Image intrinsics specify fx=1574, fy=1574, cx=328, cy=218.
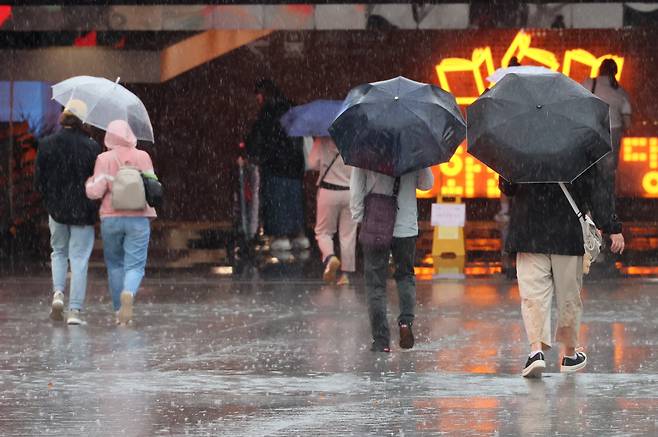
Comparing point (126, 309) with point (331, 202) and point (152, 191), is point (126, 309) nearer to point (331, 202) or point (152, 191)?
point (152, 191)

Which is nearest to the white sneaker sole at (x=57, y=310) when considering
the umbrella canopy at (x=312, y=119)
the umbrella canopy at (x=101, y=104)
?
the umbrella canopy at (x=101, y=104)

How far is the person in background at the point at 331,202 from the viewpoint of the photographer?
16359mm

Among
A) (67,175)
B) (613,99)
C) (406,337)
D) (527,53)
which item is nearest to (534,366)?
(406,337)

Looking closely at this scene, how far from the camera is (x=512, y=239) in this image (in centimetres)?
1018

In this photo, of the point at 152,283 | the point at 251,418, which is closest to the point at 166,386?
the point at 251,418

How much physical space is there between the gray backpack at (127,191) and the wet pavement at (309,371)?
1.02 meters

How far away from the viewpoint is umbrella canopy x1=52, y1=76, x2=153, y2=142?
525 inches

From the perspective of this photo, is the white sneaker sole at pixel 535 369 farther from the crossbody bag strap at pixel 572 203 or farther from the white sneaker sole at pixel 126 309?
the white sneaker sole at pixel 126 309

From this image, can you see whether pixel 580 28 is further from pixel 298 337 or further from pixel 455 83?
pixel 298 337

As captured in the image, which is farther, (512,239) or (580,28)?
(580,28)

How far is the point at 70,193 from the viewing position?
13414 mm

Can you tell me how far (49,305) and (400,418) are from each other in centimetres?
696

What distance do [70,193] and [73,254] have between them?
55 cm

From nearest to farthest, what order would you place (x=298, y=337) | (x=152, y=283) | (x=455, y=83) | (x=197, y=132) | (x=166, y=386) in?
(x=166, y=386)
(x=298, y=337)
(x=152, y=283)
(x=455, y=83)
(x=197, y=132)
